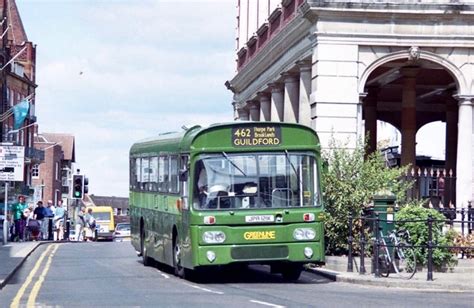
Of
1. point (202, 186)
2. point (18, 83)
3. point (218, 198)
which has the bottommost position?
point (218, 198)

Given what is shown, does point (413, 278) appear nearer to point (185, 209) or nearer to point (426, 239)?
point (426, 239)

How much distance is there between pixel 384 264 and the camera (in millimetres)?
23391

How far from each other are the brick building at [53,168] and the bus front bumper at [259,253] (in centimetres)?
8836

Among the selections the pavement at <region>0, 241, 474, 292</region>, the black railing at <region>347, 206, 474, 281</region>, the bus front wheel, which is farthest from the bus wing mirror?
the black railing at <region>347, 206, 474, 281</region>

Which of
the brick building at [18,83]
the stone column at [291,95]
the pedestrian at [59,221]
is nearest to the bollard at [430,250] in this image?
the stone column at [291,95]

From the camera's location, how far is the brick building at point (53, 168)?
389ft

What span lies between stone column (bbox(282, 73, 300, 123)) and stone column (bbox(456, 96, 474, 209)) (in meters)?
6.64

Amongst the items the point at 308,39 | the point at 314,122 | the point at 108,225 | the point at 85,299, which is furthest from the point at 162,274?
the point at 108,225

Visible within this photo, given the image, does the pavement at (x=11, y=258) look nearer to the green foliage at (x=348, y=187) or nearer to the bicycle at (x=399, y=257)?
the green foliage at (x=348, y=187)

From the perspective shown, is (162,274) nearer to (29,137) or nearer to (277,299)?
(277,299)

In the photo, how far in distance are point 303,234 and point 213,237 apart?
5.68 feet

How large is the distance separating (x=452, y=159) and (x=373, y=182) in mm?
18060

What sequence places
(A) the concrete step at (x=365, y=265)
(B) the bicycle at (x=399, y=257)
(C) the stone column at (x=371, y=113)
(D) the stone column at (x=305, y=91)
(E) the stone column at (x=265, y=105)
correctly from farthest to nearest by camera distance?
(E) the stone column at (x=265, y=105) → (C) the stone column at (x=371, y=113) → (D) the stone column at (x=305, y=91) → (A) the concrete step at (x=365, y=265) → (B) the bicycle at (x=399, y=257)

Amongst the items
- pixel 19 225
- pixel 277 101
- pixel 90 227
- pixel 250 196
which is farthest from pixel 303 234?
pixel 90 227
